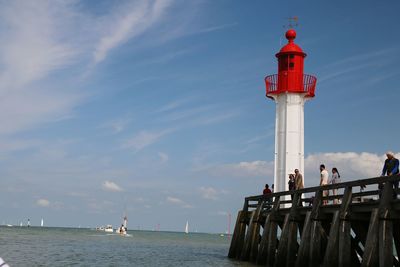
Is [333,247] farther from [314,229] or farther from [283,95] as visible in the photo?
[283,95]

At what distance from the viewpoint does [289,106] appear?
2750 centimetres

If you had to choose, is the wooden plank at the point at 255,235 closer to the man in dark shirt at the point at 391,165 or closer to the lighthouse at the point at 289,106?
the lighthouse at the point at 289,106

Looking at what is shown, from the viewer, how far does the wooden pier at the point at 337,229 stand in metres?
12.7

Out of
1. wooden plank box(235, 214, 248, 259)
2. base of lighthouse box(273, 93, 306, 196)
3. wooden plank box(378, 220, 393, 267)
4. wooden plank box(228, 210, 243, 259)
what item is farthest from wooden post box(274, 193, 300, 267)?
base of lighthouse box(273, 93, 306, 196)

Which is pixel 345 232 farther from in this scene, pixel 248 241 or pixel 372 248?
pixel 248 241

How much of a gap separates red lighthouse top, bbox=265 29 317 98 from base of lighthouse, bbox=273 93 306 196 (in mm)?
310

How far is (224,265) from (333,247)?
911 centimetres

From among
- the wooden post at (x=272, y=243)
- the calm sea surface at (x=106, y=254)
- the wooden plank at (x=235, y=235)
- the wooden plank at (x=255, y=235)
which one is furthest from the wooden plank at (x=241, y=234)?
the wooden post at (x=272, y=243)

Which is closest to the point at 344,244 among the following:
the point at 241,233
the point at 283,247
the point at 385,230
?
the point at 385,230

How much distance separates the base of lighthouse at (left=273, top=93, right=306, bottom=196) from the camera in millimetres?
26734

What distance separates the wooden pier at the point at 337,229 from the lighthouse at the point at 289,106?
4.00m

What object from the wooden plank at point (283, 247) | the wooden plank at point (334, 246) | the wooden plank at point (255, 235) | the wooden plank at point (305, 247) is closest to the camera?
the wooden plank at point (334, 246)

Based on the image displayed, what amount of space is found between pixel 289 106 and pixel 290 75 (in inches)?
63.2

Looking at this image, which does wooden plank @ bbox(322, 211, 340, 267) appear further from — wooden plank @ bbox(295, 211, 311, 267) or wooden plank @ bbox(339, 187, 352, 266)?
wooden plank @ bbox(295, 211, 311, 267)
